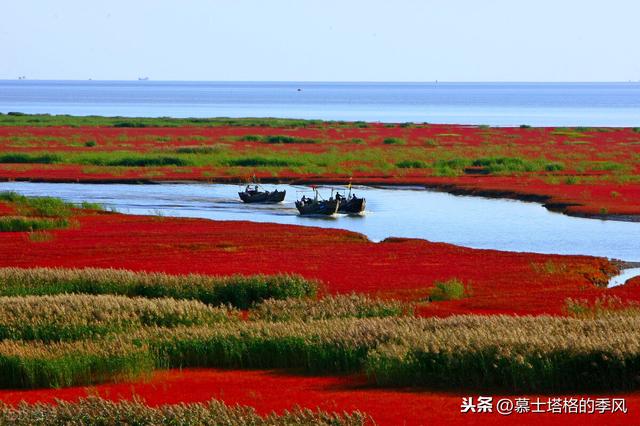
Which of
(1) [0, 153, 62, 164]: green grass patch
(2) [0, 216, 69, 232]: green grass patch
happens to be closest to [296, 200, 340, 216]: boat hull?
(2) [0, 216, 69, 232]: green grass patch

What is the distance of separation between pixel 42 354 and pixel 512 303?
10.9m

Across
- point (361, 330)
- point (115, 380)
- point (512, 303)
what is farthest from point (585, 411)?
point (512, 303)

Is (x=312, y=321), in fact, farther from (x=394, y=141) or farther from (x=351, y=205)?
(x=394, y=141)

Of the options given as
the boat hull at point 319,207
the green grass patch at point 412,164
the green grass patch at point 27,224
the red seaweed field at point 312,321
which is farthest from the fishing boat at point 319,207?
the green grass patch at point 412,164

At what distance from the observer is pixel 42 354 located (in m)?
17.4

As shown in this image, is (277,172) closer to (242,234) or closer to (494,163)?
(494,163)

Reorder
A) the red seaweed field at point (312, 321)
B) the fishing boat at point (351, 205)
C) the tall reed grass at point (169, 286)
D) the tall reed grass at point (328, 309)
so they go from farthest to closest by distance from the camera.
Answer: the fishing boat at point (351, 205) < the tall reed grass at point (169, 286) < the tall reed grass at point (328, 309) < the red seaweed field at point (312, 321)

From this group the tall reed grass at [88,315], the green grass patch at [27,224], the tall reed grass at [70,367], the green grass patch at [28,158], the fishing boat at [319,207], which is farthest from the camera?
the green grass patch at [28,158]

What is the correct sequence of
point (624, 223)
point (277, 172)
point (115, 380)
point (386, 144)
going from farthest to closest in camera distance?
point (386, 144) < point (277, 172) < point (624, 223) < point (115, 380)

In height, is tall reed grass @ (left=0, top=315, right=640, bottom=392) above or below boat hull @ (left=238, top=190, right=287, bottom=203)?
above

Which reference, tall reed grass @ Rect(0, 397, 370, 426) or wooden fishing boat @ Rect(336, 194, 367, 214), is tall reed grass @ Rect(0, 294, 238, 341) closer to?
tall reed grass @ Rect(0, 397, 370, 426)

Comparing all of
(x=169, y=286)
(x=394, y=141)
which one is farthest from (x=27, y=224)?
(x=394, y=141)

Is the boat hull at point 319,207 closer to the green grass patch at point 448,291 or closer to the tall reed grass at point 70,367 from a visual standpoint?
the green grass patch at point 448,291

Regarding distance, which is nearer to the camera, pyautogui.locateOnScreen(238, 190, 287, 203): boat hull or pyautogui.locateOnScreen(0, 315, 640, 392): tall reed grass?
pyautogui.locateOnScreen(0, 315, 640, 392): tall reed grass
